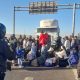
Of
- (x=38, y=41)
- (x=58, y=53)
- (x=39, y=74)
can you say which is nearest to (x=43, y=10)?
(x=38, y=41)

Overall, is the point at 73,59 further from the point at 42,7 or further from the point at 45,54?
the point at 42,7

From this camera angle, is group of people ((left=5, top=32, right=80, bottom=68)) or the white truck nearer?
group of people ((left=5, top=32, right=80, bottom=68))

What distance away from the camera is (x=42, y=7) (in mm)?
36781

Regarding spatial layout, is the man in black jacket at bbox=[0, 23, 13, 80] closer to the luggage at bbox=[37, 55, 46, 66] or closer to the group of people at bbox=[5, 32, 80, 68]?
the group of people at bbox=[5, 32, 80, 68]

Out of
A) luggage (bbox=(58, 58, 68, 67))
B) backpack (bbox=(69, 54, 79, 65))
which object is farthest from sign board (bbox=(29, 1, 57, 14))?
backpack (bbox=(69, 54, 79, 65))

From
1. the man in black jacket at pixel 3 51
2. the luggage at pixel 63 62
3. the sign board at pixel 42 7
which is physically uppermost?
the sign board at pixel 42 7

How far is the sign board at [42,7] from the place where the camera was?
36.6m

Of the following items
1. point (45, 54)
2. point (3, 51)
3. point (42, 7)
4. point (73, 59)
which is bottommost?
point (73, 59)

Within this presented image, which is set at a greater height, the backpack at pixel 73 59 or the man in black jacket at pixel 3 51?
the man in black jacket at pixel 3 51

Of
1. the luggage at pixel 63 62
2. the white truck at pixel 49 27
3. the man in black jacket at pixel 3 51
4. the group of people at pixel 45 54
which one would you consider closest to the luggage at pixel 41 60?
the group of people at pixel 45 54

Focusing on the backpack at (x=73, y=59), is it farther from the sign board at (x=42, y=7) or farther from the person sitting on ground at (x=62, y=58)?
the sign board at (x=42, y=7)

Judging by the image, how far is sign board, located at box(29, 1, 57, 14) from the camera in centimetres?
3664

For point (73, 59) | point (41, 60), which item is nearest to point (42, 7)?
point (41, 60)

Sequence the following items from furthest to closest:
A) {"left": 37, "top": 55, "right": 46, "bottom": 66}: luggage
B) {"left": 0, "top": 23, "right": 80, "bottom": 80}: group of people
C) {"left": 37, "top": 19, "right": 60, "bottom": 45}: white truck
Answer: {"left": 37, "top": 19, "right": 60, "bottom": 45}: white truck → {"left": 37, "top": 55, "right": 46, "bottom": 66}: luggage → {"left": 0, "top": 23, "right": 80, "bottom": 80}: group of people
